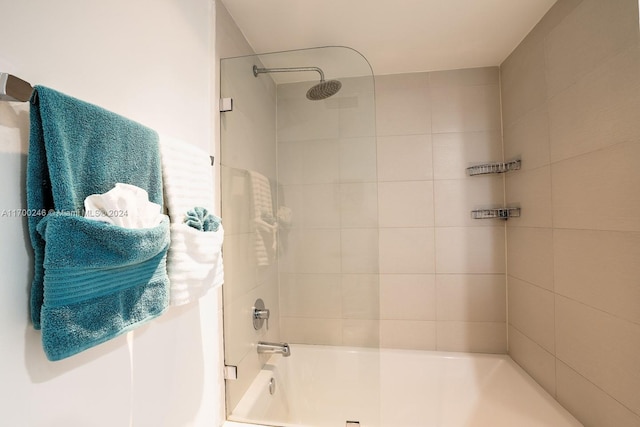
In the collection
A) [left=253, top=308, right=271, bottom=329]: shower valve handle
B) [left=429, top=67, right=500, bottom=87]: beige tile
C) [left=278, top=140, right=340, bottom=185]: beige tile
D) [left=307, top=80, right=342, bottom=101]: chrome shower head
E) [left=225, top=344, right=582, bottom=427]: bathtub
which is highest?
[left=429, top=67, right=500, bottom=87]: beige tile

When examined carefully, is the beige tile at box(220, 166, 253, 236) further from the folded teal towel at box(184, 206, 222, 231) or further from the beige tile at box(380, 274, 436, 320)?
the beige tile at box(380, 274, 436, 320)

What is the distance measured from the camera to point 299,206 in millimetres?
1338

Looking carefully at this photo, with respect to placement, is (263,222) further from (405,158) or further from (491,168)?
(491,168)

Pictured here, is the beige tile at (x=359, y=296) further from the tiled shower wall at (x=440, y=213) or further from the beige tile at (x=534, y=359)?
the beige tile at (x=534, y=359)

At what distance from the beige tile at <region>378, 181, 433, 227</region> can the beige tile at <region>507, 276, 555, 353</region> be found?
0.60 metres

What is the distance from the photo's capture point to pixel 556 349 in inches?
53.2

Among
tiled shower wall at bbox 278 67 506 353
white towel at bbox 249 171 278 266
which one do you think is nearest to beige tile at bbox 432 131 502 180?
tiled shower wall at bbox 278 67 506 353

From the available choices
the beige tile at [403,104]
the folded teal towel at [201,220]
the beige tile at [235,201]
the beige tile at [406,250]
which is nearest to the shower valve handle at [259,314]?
the beige tile at [235,201]

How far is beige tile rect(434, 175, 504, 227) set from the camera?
1.82 m

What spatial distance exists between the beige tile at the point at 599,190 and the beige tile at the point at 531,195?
0.06 m

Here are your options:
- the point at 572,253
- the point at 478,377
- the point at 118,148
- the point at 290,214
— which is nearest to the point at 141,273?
the point at 118,148

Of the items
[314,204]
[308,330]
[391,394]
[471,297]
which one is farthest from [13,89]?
[471,297]

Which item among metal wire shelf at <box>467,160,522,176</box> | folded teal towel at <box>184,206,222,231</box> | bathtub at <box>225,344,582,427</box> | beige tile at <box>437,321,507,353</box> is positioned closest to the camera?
folded teal towel at <box>184,206,222,231</box>

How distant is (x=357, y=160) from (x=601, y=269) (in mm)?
994
